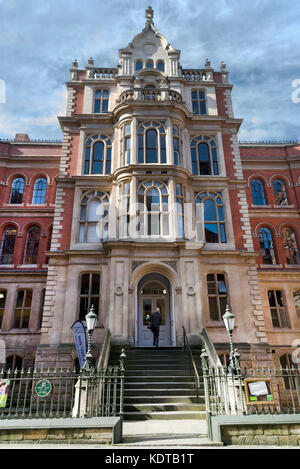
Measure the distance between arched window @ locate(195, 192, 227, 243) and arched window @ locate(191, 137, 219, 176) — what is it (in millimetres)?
1680

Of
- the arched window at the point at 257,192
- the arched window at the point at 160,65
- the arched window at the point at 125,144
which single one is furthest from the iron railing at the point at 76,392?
the arched window at the point at 160,65

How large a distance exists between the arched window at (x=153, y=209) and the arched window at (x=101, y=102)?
7239 millimetres

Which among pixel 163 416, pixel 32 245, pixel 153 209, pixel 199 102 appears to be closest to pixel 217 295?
pixel 153 209

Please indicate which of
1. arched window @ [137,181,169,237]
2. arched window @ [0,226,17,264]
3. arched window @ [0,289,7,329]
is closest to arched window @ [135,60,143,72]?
arched window @ [137,181,169,237]

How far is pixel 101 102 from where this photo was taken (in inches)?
875

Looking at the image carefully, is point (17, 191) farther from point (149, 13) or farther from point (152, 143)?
point (149, 13)

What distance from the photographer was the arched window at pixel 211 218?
18.7 m

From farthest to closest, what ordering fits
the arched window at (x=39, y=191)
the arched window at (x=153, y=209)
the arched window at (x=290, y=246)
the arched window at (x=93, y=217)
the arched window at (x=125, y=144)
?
the arched window at (x=39, y=191) < the arched window at (x=290, y=246) < the arched window at (x=125, y=144) < the arched window at (x=93, y=217) < the arched window at (x=153, y=209)

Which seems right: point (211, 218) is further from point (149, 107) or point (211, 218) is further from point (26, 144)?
point (26, 144)

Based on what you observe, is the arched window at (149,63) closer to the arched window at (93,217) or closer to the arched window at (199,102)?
the arched window at (199,102)

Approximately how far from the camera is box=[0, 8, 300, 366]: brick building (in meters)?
16.6

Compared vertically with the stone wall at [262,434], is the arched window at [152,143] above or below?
above

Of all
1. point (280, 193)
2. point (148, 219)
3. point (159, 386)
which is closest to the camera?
point (159, 386)

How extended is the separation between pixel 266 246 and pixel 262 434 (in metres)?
16.8
